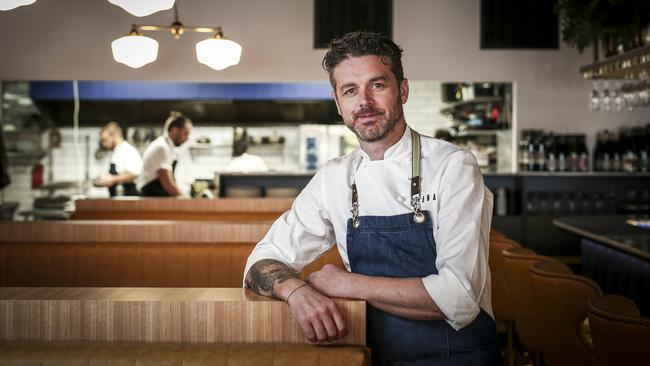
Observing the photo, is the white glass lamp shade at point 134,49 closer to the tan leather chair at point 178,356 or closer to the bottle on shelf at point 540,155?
the tan leather chair at point 178,356

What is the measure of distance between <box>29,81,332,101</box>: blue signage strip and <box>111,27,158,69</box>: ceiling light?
323cm

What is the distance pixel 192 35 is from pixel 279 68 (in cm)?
100

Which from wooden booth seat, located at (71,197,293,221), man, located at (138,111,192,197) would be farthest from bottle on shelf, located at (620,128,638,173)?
man, located at (138,111,192,197)

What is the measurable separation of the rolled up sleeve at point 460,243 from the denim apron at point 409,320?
6cm

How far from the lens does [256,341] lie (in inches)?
56.4

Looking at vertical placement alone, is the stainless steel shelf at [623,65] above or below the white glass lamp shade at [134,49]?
below

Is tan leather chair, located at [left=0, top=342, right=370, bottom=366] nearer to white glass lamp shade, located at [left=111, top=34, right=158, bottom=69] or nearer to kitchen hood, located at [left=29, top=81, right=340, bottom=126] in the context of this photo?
white glass lamp shade, located at [left=111, top=34, right=158, bottom=69]

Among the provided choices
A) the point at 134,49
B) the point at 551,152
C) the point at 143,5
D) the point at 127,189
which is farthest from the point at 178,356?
the point at 551,152

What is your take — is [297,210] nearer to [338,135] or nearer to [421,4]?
[421,4]

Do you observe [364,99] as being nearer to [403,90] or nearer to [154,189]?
[403,90]

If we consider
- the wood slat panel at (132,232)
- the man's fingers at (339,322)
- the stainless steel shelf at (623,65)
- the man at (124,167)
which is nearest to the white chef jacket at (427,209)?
the man's fingers at (339,322)

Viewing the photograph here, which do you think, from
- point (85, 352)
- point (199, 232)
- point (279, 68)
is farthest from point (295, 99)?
point (85, 352)

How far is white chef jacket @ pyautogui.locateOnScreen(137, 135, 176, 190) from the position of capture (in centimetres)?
578

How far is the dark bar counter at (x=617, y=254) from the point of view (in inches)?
126
